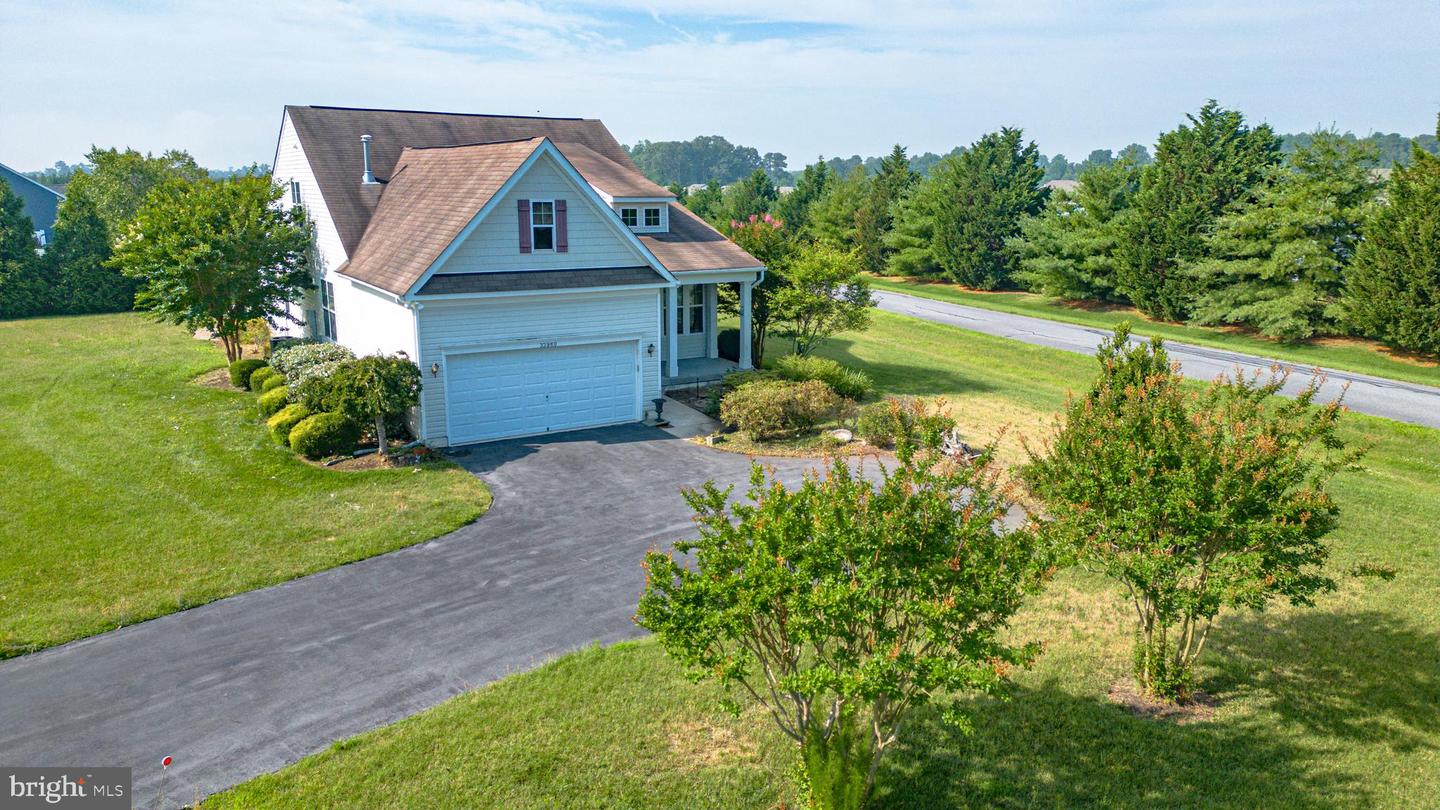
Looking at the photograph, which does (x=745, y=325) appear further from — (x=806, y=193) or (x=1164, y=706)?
(x=806, y=193)

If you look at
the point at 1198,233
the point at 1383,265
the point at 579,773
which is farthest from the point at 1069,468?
the point at 1198,233

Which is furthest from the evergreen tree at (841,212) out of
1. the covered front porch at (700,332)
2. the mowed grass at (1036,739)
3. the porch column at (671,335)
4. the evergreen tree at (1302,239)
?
the mowed grass at (1036,739)

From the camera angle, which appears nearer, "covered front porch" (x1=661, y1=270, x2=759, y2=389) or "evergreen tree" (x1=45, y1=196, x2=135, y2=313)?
"covered front porch" (x1=661, y1=270, x2=759, y2=389)

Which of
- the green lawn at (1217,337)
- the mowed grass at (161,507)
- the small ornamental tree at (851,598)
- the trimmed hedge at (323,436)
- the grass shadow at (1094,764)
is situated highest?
the small ornamental tree at (851,598)

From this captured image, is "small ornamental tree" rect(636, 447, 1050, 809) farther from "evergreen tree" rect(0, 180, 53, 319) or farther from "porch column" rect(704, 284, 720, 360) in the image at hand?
"evergreen tree" rect(0, 180, 53, 319)

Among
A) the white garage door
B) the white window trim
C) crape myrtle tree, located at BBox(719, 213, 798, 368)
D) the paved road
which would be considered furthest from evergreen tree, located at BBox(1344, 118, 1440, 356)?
the white window trim

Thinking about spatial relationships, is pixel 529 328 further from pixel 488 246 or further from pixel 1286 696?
pixel 1286 696

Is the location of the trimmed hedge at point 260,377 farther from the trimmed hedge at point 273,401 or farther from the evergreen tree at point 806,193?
the evergreen tree at point 806,193
